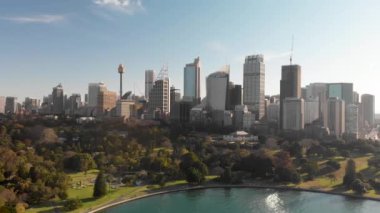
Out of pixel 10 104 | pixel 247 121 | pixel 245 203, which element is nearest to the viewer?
pixel 245 203

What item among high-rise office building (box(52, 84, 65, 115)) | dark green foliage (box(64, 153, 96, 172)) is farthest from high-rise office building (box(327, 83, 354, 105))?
dark green foliage (box(64, 153, 96, 172))

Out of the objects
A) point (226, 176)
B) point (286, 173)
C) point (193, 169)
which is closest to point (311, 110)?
point (286, 173)

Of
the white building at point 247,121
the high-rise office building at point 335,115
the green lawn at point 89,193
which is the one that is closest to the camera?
the green lawn at point 89,193

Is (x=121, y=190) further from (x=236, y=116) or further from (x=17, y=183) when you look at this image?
(x=236, y=116)

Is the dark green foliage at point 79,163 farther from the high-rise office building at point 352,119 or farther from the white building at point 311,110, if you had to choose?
the white building at point 311,110

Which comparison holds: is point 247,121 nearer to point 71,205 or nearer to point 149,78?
point 71,205

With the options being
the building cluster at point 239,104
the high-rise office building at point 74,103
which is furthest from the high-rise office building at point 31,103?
the high-rise office building at point 74,103
